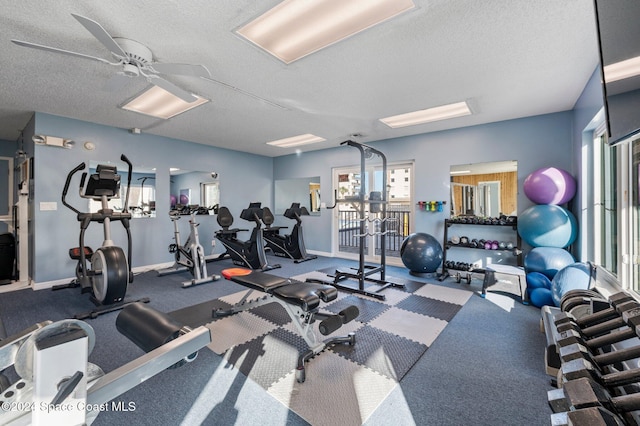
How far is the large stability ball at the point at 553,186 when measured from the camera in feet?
11.4

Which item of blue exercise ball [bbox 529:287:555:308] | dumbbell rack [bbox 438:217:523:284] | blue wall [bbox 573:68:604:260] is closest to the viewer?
blue wall [bbox 573:68:604:260]

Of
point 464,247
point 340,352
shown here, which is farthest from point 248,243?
point 464,247

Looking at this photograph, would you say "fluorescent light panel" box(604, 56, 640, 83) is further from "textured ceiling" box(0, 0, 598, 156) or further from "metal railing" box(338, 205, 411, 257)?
"metal railing" box(338, 205, 411, 257)

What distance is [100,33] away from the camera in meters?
1.89

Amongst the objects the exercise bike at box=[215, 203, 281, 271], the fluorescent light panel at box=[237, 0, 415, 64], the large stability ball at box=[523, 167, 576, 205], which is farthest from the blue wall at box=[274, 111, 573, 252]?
the fluorescent light panel at box=[237, 0, 415, 64]

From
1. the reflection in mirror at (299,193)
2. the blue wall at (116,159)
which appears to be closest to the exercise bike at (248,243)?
the blue wall at (116,159)

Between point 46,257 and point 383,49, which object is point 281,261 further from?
point 383,49

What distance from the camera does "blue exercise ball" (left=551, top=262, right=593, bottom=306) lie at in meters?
2.65

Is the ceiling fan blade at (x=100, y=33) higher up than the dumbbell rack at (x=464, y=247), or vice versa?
the ceiling fan blade at (x=100, y=33)

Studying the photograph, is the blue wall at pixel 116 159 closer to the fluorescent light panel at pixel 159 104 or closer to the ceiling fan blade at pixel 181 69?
the fluorescent light panel at pixel 159 104

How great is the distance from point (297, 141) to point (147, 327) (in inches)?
214

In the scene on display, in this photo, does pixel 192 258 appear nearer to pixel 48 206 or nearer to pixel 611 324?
pixel 48 206

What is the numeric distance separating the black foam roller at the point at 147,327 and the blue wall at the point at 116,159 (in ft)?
15.4

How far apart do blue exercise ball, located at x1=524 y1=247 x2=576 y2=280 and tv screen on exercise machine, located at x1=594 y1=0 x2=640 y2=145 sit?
273 centimetres
